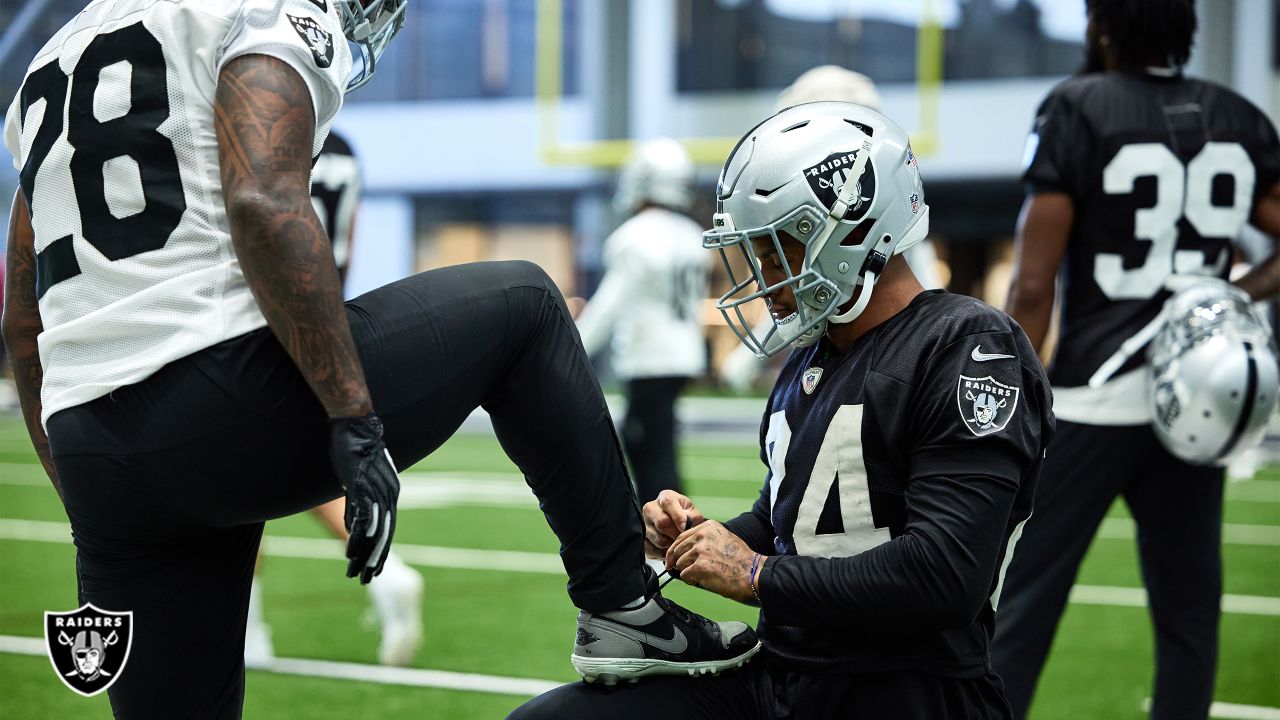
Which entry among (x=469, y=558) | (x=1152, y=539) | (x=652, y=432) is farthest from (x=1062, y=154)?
(x=469, y=558)

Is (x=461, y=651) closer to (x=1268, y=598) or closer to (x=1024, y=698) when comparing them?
(x=1024, y=698)

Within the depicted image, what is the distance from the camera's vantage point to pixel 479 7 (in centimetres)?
2292

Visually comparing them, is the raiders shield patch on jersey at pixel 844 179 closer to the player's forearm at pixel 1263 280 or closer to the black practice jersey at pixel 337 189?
the player's forearm at pixel 1263 280

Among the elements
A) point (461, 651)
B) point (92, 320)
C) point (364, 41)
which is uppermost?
point (364, 41)

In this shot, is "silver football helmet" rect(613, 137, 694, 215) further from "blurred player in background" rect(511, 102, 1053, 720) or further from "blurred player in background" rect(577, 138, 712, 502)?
"blurred player in background" rect(511, 102, 1053, 720)

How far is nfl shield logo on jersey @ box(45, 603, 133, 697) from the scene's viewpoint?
2254 millimetres

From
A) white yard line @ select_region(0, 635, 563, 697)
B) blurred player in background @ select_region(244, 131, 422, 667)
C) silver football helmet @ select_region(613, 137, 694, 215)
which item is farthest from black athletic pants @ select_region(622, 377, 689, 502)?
white yard line @ select_region(0, 635, 563, 697)

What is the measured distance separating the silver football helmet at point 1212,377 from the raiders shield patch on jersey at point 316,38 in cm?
207

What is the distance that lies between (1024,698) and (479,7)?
2131cm

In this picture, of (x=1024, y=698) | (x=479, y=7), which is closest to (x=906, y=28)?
(x=479, y=7)

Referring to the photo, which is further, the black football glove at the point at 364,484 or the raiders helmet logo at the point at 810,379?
the raiders helmet logo at the point at 810,379

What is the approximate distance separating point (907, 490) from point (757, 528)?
435mm

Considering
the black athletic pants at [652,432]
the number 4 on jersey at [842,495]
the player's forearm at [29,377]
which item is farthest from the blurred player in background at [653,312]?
the number 4 on jersey at [842,495]

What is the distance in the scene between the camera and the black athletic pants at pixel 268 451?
2035 mm
